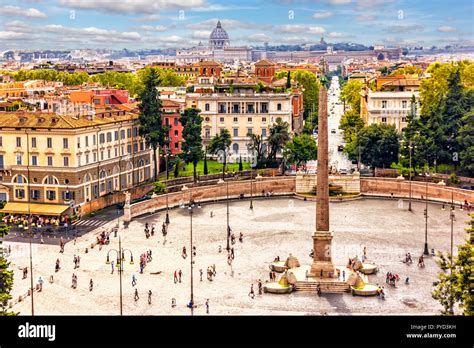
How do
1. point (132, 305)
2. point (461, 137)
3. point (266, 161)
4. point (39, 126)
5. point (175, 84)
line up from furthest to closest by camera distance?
1. point (175, 84)
2. point (266, 161)
3. point (461, 137)
4. point (39, 126)
5. point (132, 305)

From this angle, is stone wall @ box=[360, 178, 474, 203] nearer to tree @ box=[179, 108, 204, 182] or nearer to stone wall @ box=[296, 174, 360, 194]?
stone wall @ box=[296, 174, 360, 194]

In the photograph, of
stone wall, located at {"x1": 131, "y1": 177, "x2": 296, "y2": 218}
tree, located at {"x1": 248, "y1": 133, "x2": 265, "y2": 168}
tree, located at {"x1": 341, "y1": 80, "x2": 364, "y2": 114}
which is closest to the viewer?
stone wall, located at {"x1": 131, "y1": 177, "x2": 296, "y2": 218}

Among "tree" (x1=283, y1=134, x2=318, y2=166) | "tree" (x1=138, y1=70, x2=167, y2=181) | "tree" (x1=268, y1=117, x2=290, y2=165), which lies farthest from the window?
"tree" (x1=283, y1=134, x2=318, y2=166)

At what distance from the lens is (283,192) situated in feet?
238

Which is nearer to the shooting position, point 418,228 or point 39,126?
point 418,228

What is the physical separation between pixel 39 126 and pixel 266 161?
83.2ft

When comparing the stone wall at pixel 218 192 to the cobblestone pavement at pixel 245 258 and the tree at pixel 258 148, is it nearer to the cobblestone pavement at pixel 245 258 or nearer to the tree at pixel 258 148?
the cobblestone pavement at pixel 245 258

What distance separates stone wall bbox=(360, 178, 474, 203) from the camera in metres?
66.2

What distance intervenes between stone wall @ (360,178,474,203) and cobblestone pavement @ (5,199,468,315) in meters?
2.18

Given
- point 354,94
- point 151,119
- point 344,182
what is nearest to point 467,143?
point 344,182

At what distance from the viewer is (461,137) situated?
70.9 m
